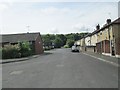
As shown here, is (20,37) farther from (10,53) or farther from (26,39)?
(10,53)

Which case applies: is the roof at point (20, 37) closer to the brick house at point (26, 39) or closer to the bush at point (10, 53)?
the brick house at point (26, 39)

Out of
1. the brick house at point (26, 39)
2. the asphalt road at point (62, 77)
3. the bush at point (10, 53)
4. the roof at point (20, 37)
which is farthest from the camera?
the roof at point (20, 37)

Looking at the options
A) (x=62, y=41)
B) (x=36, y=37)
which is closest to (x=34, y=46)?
(x=36, y=37)

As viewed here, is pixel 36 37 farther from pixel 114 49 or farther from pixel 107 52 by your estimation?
pixel 114 49

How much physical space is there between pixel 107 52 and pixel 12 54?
1598 cm

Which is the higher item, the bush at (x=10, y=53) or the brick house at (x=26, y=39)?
the brick house at (x=26, y=39)

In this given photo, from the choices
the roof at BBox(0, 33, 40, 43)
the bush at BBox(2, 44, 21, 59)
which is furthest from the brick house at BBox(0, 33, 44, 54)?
the bush at BBox(2, 44, 21, 59)

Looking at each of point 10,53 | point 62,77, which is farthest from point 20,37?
point 62,77

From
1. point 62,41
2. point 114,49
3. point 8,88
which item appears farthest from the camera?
point 62,41

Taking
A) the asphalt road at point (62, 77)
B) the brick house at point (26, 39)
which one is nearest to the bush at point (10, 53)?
the brick house at point (26, 39)

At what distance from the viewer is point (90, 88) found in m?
10.2

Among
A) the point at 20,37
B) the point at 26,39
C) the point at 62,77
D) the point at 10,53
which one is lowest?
the point at 62,77

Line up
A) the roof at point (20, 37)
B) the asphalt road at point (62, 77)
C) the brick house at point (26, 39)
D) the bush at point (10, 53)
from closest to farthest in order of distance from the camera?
the asphalt road at point (62, 77)
the bush at point (10, 53)
the brick house at point (26, 39)
the roof at point (20, 37)

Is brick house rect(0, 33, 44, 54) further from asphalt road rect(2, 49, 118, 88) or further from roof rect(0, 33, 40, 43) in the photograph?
asphalt road rect(2, 49, 118, 88)
